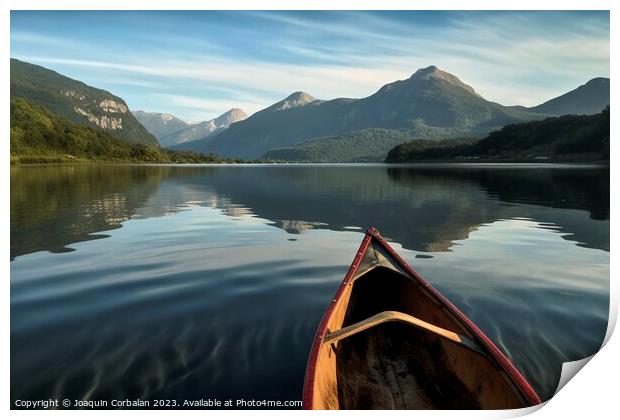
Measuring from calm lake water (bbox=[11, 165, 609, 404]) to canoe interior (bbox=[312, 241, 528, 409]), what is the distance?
0.67 meters

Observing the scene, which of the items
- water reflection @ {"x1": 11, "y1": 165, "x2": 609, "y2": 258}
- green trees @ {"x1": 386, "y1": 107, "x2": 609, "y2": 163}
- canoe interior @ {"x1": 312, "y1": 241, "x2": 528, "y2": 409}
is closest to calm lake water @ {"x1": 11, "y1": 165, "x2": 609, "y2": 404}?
water reflection @ {"x1": 11, "y1": 165, "x2": 609, "y2": 258}

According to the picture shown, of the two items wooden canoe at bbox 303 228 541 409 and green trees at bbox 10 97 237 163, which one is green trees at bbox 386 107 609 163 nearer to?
wooden canoe at bbox 303 228 541 409

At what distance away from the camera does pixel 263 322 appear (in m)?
7.08

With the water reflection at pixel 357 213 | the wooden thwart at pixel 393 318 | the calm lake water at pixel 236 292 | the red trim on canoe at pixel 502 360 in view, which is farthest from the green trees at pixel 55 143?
the red trim on canoe at pixel 502 360

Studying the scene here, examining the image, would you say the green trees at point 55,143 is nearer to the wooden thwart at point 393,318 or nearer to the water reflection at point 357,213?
the water reflection at point 357,213

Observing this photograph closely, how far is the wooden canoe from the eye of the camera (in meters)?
4.62

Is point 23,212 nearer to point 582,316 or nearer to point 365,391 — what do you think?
point 365,391

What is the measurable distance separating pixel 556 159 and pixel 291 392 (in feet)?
364

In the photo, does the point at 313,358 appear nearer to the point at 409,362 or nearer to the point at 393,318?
the point at 393,318

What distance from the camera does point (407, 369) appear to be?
602 cm

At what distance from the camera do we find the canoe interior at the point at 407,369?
478cm

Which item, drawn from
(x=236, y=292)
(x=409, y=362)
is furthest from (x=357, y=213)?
(x=409, y=362)

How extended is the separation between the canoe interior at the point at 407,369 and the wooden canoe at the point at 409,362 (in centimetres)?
1
